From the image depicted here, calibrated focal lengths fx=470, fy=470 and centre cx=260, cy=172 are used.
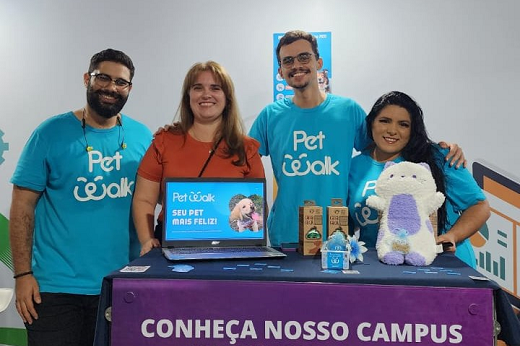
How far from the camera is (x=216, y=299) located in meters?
1.17

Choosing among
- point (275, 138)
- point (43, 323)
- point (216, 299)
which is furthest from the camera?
point (275, 138)

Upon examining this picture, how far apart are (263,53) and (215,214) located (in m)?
1.47

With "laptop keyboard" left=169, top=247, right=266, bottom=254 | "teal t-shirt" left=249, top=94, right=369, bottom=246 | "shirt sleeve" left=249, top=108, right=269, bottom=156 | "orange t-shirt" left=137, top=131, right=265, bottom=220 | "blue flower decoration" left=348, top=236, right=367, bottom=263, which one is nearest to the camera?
"blue flower decoration" left=348, top=236, right=367, bottom=263

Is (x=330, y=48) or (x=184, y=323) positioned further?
(x=330, y=48)

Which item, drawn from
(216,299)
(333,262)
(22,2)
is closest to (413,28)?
(333,262)

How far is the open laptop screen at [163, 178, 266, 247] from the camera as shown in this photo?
1.52 m

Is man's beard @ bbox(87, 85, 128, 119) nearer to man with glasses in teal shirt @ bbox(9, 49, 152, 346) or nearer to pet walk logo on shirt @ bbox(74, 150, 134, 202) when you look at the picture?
man with glasses in teal shirt @ bbox(9, 49, 152, 346)

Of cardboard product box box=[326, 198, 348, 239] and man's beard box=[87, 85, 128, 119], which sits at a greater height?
man's beard box=[87, 85, 128, 119]

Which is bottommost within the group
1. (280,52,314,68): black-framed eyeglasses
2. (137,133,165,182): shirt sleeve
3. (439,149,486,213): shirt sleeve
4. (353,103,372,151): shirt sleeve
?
(439,149,486,213): shirt sleeve

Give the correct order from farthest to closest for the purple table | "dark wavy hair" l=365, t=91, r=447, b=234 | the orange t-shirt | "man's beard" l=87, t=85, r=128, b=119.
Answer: "man's beard" l=87, t=85, r=128, b=119 → "dark wavy hair" l=365, t=91, r=447, b=234 → the orange t-shirt → the purple table

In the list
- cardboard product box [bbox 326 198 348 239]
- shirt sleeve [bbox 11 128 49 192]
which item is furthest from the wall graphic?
shirt sleeve [bbox 11 128 49 192]

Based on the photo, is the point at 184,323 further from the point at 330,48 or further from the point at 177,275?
the point at 330,48

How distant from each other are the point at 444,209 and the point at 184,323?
1.13m

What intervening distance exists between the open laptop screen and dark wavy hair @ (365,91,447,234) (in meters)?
0.67
